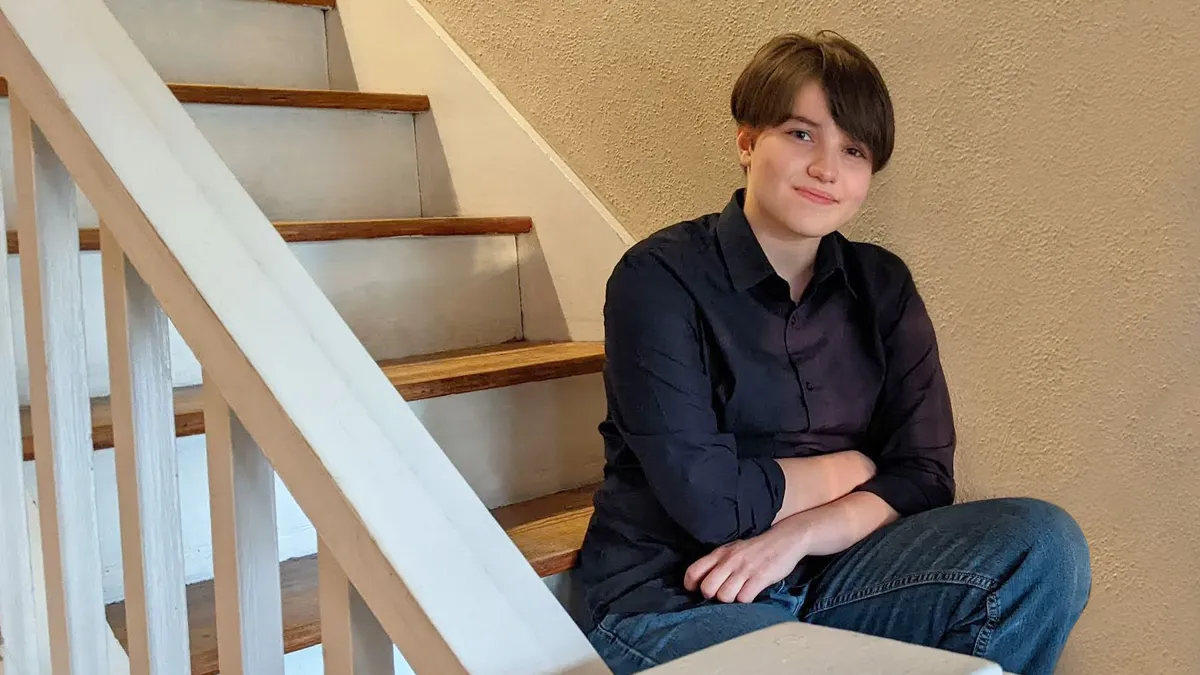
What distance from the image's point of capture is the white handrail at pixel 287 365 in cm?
58

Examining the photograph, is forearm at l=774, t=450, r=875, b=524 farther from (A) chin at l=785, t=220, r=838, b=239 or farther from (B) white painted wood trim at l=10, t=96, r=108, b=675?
(B) white painted wood trim at l=10, t=96, r=108, b=675

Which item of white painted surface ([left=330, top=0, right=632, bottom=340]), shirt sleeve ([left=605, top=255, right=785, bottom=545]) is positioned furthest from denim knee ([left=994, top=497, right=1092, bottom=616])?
white painted surface ([left=330, top=0, right=632, bottom=340])

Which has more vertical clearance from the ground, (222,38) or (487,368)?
(222,38)

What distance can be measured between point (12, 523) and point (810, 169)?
0.94 m

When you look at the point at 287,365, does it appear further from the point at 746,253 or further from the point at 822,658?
the point at 746,253

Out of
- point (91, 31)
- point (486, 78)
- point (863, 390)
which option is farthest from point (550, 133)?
point (91, 31)

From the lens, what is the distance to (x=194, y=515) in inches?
48.8

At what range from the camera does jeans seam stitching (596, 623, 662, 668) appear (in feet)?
3.28

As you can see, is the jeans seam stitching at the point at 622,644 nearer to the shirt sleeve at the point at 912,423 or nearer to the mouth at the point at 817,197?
the shirt sleeve at the point at 912,423

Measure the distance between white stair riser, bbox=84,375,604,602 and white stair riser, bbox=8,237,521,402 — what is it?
22 cm

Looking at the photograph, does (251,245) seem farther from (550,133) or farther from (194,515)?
(550,133)

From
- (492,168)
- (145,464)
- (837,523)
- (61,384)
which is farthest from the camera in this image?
(492,168)

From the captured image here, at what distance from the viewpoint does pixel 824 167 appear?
1.09 meters

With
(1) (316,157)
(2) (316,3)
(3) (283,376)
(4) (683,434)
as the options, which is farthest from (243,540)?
(2) (316,3)
